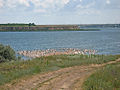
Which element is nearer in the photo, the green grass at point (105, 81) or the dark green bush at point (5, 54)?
the green grass at point (105, 81)

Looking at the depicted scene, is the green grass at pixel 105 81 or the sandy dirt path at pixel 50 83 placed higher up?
the green grass at pixel 105 81

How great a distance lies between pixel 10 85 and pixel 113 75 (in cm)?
601

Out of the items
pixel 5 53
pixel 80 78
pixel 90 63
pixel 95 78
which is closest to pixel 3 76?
pixel 80 78

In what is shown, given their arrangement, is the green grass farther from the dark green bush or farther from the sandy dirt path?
the dark green bush

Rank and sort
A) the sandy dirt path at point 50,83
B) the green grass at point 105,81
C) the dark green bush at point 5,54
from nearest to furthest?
the green grass at point 105,81
the sandy dirt path at point 50,83
the dark green bush at point 5,54

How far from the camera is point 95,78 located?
13523 millimetres

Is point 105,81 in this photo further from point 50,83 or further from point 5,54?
point 5,54

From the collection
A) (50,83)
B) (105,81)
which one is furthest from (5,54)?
(105,81)

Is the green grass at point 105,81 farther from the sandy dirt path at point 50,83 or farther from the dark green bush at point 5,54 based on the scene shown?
the dark green bush at point 5,54

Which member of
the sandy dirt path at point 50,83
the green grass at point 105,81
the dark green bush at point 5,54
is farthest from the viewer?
the dark green bush at point 5,54

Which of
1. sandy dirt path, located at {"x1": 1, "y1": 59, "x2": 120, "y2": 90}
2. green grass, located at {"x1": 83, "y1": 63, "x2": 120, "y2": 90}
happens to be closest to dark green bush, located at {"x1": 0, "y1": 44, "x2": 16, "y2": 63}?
sandy dirt path, located at {"x1": 1, "y1": 59, "x2": 120, "y2": 90}

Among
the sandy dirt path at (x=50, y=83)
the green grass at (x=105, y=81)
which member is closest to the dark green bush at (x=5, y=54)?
the sandy dirt path at (x=50, y=83)

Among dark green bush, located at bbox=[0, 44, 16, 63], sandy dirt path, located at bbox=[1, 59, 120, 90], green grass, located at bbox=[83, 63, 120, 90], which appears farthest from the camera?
dark green bush, located at bbox=[0, 44, 16, 63]

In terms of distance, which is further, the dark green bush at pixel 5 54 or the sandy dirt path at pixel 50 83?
the dark green bush at pixel 5 54
